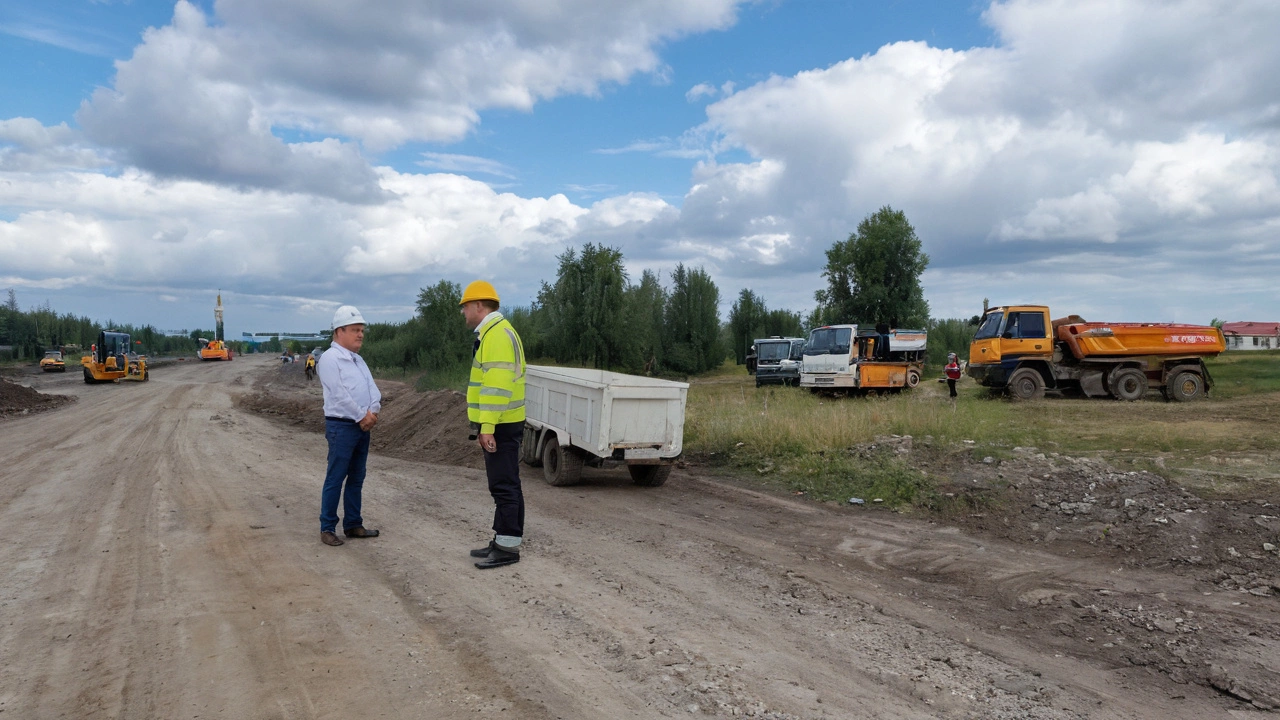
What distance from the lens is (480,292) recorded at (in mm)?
6137

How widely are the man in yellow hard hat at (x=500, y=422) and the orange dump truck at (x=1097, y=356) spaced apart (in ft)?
61.8

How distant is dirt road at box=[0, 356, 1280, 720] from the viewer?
3.77 m

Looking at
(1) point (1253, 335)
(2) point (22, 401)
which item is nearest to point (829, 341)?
(2) point (22, 401)

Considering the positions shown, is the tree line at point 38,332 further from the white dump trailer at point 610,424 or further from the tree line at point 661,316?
the white dump trailer at point 610,424

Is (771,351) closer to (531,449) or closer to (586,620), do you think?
(531,449)

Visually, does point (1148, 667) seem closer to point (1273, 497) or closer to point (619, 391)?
point (1273, 497)

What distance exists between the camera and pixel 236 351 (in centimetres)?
13200

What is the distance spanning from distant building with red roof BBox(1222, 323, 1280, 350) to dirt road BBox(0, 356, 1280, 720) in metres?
86.0

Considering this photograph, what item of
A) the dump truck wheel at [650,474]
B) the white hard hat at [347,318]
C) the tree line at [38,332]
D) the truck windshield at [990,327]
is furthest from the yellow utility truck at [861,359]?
the tree line at [38,332]

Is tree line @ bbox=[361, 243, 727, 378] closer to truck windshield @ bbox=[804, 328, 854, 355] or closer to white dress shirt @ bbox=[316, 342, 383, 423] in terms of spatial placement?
truck windshield @ bbox=[804, 328, 854, 355]

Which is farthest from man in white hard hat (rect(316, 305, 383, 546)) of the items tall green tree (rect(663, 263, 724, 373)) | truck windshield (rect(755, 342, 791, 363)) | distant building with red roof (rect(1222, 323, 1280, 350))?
distant building with red roof (rect(1222, 323, 1280, 350))

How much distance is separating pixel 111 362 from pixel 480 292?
3740cm

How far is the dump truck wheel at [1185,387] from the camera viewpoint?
20.7 meters

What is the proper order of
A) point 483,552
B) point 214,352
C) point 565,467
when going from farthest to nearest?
point 214,352 < point 565,467 < point 483,552
